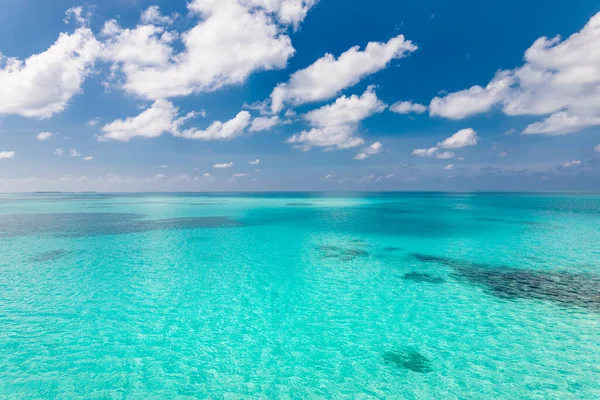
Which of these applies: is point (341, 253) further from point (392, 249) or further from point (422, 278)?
point (422, 278)

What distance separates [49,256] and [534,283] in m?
41.4

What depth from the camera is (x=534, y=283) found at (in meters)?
21.1

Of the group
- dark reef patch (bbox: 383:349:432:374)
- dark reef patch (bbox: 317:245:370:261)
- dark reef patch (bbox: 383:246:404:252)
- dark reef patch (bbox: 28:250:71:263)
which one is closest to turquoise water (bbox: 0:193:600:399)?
dark reef patch (bbox: 383:349:432:374)

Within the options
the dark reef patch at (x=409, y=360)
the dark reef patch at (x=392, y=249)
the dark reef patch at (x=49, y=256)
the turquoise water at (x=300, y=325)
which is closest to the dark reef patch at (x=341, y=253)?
the turquoise water at (x=300, y=325)

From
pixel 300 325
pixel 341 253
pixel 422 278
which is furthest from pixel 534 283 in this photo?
pixel 300 325

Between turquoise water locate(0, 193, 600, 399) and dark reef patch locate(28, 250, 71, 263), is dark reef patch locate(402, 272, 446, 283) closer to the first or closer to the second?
turquoise water locate(0, 193, 600, 399)

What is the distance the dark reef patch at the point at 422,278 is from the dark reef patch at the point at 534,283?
162 cm

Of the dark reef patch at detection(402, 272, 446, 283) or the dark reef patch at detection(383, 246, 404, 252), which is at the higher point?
the dark reef patch at detection(383, 246, 404, 252)

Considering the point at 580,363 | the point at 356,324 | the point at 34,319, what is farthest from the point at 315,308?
the point at 34,319

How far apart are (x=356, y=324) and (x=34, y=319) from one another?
54.3ft

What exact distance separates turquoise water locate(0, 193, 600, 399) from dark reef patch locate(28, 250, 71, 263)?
2.26 ft

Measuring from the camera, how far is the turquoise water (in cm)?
1079

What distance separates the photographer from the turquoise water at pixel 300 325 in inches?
425

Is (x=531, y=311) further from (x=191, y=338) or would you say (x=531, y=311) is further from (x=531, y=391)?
(x=191, y=338)
